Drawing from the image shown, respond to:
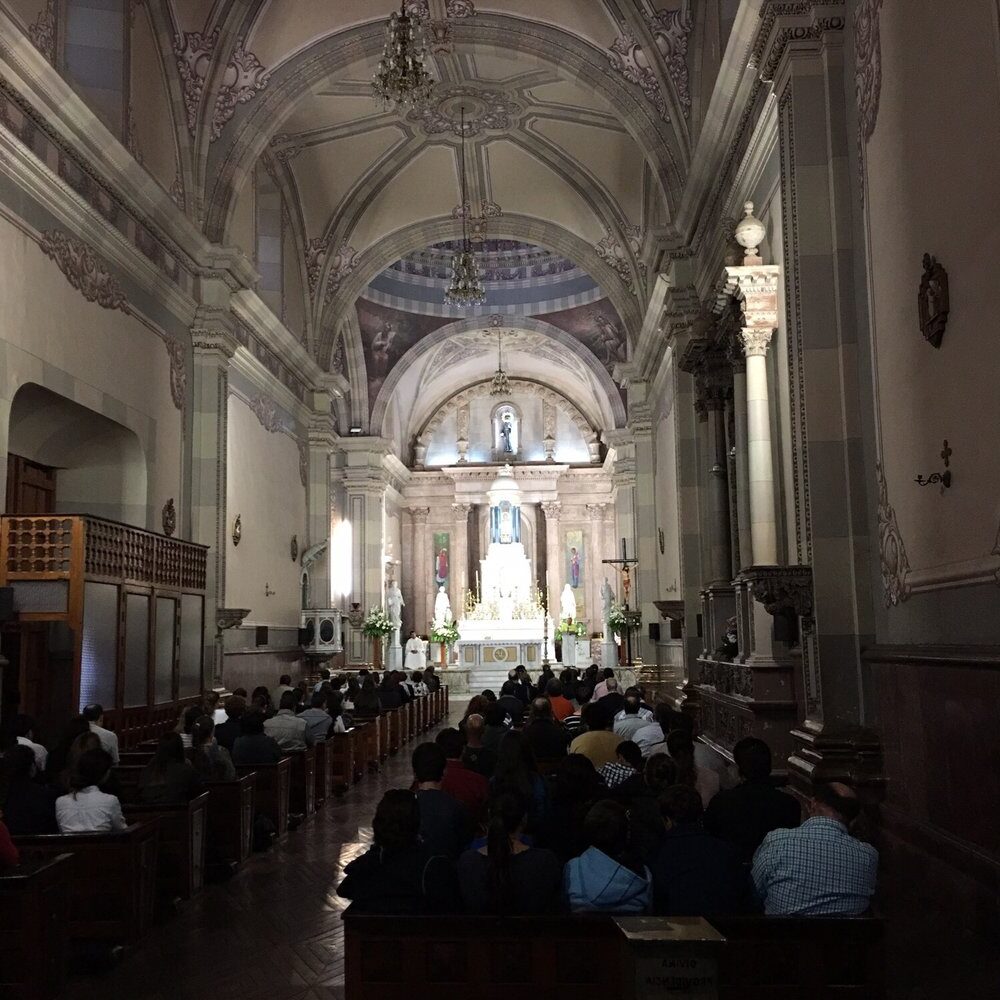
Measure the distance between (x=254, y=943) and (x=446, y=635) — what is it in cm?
2152

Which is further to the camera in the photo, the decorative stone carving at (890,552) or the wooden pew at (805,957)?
the decorative stone carving at (890,552)

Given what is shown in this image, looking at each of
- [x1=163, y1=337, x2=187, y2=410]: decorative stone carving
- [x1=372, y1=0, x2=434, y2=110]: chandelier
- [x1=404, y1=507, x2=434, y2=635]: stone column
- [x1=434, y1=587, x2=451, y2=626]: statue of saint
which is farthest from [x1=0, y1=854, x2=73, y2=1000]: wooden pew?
[x1=404, y1=507, x2=434, y2=635]: stone column

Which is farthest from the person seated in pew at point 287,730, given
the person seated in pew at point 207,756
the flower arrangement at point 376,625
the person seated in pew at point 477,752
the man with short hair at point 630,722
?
the flower arrangement at point 376,625

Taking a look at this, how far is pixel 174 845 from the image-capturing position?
634 centimetres

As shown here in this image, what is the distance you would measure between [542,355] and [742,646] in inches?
956

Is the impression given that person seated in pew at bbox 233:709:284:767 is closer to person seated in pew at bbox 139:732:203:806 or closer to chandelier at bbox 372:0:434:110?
person seated in pew at bbox 139:732:203:806

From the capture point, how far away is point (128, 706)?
1075 centimetres

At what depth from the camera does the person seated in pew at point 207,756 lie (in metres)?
7.30

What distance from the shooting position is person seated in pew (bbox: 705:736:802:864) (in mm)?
4691

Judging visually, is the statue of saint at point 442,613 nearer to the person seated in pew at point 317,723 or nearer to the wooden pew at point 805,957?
the person seated in pew at point 317,723

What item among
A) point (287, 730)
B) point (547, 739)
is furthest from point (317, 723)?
point (547, 739)

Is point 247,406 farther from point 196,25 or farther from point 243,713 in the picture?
point 243,713

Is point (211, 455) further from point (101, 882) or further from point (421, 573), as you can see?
point (421, 573)

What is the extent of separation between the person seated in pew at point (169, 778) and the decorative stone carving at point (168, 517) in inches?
274
